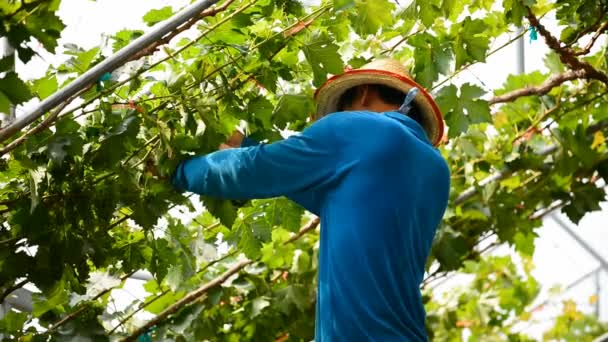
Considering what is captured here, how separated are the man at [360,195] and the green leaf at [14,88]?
1.56 feet

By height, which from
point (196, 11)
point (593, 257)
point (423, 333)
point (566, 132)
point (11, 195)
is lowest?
point (593, 257)

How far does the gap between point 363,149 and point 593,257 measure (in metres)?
5.98

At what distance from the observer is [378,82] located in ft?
9.21

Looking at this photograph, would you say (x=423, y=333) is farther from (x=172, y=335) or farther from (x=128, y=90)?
(x=172, y=335)

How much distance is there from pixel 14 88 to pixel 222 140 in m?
0.62

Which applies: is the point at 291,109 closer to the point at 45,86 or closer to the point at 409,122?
the point at 409,122

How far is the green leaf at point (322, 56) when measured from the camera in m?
2.85

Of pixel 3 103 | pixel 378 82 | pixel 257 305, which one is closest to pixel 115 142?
pixel 3 103

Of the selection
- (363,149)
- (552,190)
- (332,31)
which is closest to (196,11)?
(363,149)

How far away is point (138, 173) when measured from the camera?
9.47ft

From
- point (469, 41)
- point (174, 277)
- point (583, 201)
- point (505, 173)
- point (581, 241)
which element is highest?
point (469, 41)

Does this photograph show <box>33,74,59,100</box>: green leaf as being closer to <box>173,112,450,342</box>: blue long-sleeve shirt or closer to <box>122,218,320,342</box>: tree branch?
<box>173,112,450,342</box>: blue long-sleeve shirt

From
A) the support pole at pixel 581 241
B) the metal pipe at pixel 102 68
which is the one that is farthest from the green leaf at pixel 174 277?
the support pole at pixel 581 241

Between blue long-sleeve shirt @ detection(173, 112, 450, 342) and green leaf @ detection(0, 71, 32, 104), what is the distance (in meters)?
0.47
